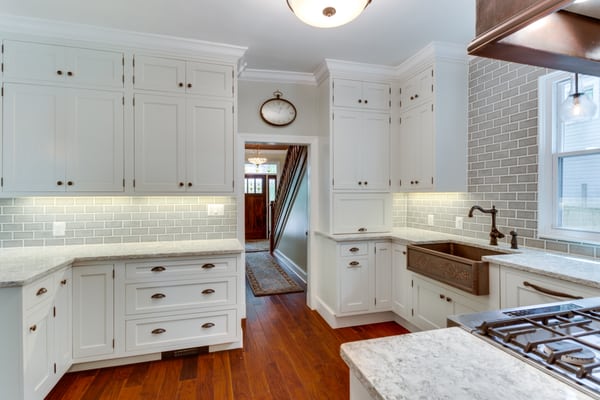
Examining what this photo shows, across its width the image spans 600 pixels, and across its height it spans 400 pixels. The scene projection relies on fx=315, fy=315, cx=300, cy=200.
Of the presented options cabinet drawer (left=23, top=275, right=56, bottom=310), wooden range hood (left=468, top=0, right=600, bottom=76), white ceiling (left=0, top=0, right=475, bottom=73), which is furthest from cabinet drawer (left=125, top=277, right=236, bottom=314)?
wooden range hood (left=468, top=0, right=600, bottom=76)

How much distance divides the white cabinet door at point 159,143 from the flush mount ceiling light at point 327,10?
1.45m

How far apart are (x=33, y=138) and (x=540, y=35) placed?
3.20m

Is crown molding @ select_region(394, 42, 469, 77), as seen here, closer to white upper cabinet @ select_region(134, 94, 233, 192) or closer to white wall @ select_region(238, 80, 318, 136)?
white wall @ select_region(238, 80, 318, 136)

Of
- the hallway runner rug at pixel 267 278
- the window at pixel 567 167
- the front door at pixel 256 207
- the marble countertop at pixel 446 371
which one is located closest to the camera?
the marble countertop at pixel 446 371

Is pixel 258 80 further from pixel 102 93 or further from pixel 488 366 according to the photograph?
pixel 488 366

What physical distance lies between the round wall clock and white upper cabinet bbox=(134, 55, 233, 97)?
63cm

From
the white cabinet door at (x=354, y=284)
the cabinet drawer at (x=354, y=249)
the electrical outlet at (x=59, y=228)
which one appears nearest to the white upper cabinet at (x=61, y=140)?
the electrical outlet at (x=59, y=228)

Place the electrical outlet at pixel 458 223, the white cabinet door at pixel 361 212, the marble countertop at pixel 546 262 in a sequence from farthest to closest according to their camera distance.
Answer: the white cabinet door at pixel 361 212, the electrical outlet at pixel 458 223, the marble countertop at pixel 546 262

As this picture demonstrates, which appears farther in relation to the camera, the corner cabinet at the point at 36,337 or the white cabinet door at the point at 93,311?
the white cabinet door at the point at 93,311

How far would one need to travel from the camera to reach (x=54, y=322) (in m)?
2.16

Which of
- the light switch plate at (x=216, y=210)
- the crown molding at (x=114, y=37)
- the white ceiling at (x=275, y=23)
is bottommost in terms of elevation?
the light switch plate at (x=216, y=210)

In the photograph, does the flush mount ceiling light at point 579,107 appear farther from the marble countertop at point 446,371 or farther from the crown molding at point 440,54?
the marble countertop at point 446,371

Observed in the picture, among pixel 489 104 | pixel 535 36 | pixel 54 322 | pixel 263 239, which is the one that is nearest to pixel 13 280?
pixel 54 322

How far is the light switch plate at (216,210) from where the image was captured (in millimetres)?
3172
